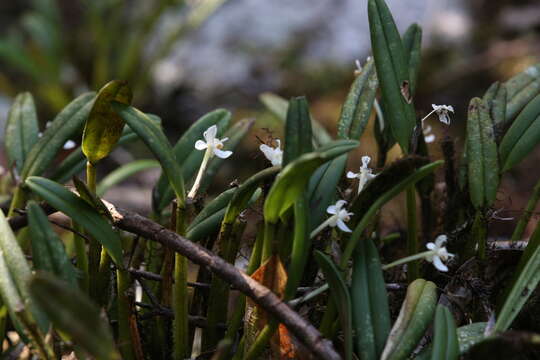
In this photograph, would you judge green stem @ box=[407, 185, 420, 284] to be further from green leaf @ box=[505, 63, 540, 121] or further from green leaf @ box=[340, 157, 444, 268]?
green leaf @ box=[505, 63, 540, 121]

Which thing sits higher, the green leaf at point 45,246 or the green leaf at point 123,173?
the green leaf at point 123,173

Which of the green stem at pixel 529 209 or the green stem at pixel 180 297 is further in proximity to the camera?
the green stem at pixel 529 209

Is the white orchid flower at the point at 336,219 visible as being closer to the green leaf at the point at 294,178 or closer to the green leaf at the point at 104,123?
the green leaf at the point at 294,178

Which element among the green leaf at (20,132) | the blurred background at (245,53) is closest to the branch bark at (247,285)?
the green leaf at (20,132)

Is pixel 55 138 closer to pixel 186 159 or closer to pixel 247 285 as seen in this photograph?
pixel 186 159

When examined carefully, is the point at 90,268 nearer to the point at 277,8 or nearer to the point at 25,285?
the point at 25,285

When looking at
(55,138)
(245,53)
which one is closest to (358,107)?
(55,138)
